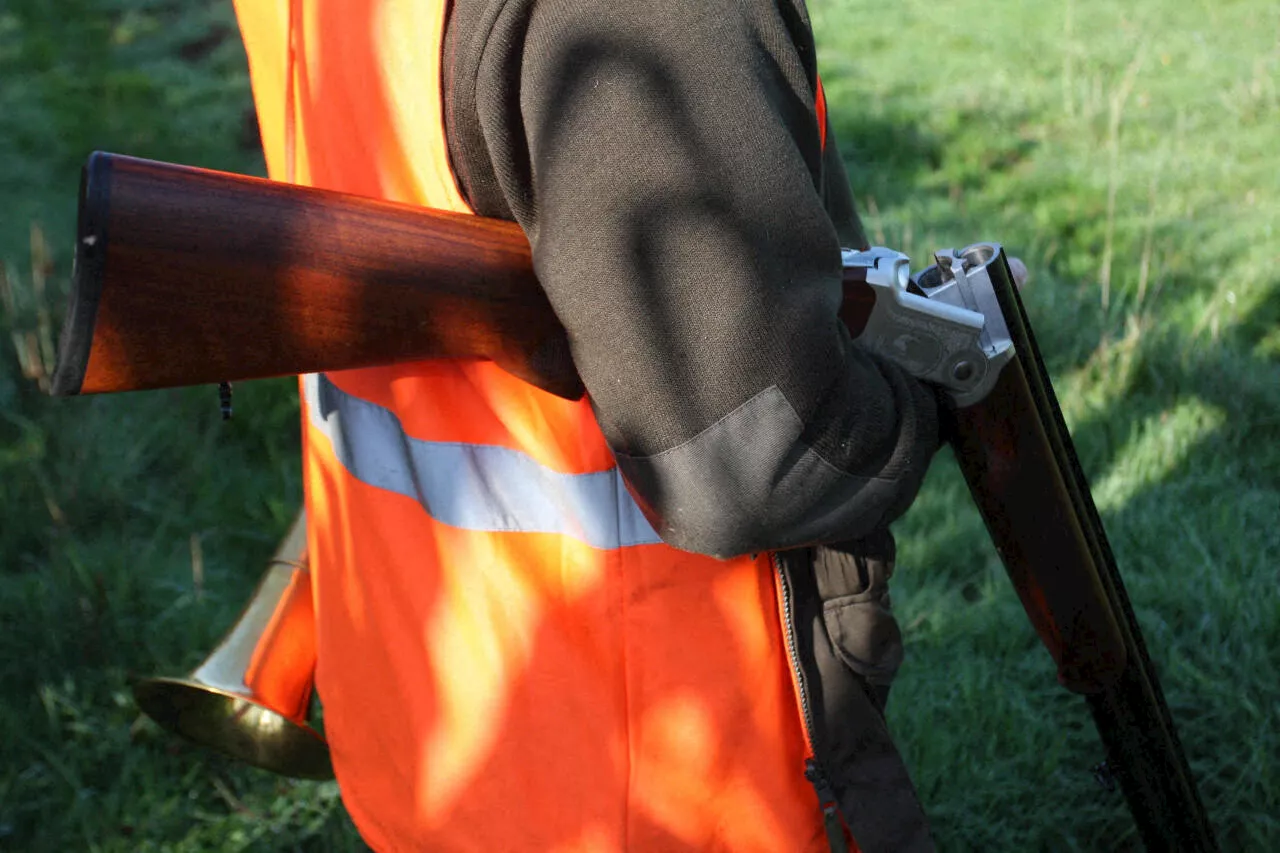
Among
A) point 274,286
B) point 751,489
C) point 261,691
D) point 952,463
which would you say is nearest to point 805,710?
point 751,489

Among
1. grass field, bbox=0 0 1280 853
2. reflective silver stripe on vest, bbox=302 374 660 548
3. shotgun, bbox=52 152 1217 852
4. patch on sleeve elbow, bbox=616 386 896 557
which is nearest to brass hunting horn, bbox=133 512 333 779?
grass field, bbox=0 0 1280 853

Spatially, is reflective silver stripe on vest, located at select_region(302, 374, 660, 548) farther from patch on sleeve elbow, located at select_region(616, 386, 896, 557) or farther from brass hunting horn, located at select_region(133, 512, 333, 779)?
brass hunting horn, located at select_region(133, 512, 333, 779)

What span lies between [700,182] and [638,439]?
0.26 metres

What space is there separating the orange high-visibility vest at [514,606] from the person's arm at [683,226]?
0.13m

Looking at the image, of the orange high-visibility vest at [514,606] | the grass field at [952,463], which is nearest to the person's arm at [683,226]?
the orange high-visibility vest at [514,606]

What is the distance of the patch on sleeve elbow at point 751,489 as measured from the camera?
1196mm

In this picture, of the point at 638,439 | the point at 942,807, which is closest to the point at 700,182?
the point at 638,439

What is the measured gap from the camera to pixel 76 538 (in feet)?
10.7

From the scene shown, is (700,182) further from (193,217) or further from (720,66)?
(193,217)

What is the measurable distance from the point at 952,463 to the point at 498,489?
219cm

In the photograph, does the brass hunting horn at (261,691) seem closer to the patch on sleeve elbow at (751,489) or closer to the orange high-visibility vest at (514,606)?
the orange high-visibility vest at (514,606)

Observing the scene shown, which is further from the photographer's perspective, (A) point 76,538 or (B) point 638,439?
(A) point 76,538

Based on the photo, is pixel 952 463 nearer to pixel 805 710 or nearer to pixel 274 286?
pixel 805 710

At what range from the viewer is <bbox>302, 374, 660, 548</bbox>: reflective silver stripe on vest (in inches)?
52.9
